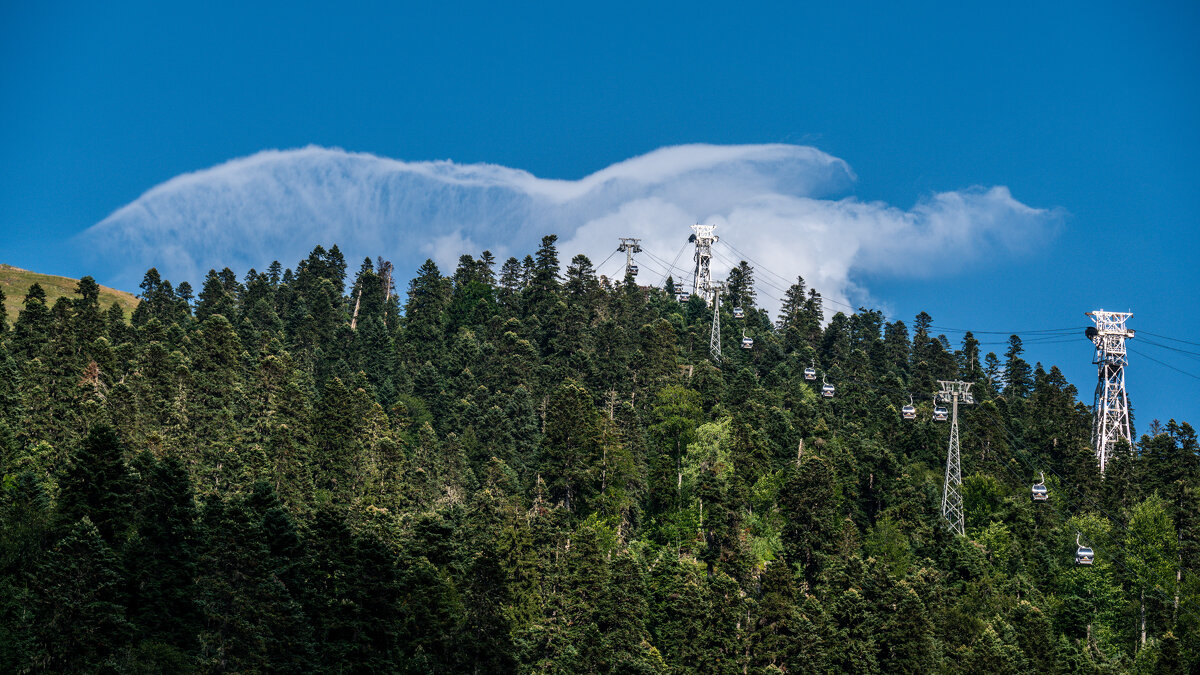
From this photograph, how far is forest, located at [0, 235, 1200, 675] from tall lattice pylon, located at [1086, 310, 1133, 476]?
4455 millimetres

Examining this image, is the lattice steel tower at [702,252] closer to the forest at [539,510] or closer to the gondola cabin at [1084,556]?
the forest at [539,510]

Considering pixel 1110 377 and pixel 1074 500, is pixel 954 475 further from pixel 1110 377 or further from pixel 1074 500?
pixel 1110 377

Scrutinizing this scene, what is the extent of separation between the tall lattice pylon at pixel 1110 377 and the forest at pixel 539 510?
4455 mm

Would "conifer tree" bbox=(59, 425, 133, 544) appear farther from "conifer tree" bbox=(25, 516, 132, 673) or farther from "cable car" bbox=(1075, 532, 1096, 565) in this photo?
"cable car" bbox=(1075, 532, 1096, 565)

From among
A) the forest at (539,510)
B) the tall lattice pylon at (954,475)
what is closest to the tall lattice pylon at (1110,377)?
the forest at (539,510)

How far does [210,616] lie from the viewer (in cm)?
6675

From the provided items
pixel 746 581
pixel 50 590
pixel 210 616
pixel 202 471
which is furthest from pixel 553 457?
pixel 50 590

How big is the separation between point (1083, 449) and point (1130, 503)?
29.7ft

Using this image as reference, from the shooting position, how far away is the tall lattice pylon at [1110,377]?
129 meters

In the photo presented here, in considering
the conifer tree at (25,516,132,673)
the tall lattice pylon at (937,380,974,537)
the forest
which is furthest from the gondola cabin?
the conifer tree at (25,516,132,673)

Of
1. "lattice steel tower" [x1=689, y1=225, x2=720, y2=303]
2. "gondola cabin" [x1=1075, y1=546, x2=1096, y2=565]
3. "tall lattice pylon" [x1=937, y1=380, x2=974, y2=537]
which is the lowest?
"gondola cabin" [x1=1075, y1=546, x2=1096, y2=565]

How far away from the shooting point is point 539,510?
9394 centimetres

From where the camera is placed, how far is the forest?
68.7 m

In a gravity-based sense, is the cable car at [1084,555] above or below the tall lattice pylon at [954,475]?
below
